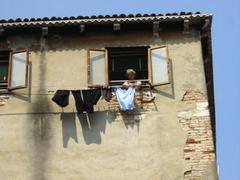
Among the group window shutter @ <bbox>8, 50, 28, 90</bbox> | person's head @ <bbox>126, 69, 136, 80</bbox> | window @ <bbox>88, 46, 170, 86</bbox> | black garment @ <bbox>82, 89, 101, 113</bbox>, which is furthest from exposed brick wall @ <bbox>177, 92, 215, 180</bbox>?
window shutter @ <bbox>8, 50, 28, 90</bbox>

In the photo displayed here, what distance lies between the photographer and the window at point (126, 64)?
1872 centimetres

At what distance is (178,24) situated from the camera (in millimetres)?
19453

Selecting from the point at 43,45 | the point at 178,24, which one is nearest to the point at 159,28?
the point at 178,24

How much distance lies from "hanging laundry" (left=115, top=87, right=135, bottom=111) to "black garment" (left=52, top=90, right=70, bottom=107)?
131cm

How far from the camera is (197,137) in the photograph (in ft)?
57.8

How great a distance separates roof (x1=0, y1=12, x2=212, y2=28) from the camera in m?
19.2

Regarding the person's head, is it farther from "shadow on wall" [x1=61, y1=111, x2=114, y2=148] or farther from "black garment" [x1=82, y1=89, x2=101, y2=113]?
"shadow on wall" [x1=61, y1=111, x2=114, y2=148]

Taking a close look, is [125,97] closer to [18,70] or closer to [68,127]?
[68,127]

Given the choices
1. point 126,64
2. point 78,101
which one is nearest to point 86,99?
point 78,101

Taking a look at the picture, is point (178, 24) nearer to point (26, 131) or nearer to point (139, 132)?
point (139, 132)

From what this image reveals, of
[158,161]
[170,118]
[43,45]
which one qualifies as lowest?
[158,161]

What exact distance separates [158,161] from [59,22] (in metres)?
4.83

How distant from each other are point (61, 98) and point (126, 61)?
2341mm

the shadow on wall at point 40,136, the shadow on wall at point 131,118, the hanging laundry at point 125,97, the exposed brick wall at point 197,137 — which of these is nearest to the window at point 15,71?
the shadow on wall at point 40,136
